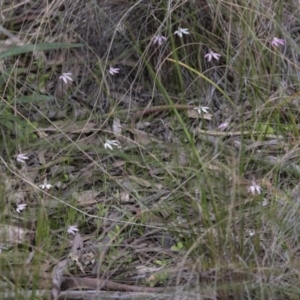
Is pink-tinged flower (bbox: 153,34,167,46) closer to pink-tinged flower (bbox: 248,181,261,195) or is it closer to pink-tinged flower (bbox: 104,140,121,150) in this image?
pink-tinged flower (bbox: 104,140,121,150)

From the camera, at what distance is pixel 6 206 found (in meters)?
2.99

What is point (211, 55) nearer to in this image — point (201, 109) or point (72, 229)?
point (201, 109)

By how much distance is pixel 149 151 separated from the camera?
3.40m

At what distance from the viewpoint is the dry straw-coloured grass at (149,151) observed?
8.58 ft

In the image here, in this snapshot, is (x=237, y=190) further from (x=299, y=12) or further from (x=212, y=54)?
(x=299, y=12)

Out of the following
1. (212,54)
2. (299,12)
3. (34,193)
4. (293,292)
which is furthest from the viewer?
(299,12)

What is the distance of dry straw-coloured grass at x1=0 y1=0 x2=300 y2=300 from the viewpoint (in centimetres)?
262

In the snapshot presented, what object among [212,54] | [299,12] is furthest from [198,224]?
[299,12]

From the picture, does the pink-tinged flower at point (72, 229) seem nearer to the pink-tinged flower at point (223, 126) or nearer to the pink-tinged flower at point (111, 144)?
the pink-tinged flower at point (111, 144)

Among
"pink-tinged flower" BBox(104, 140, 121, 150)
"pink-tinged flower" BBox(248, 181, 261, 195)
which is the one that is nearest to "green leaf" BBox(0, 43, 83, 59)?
"pink-tinged flower" BBox(104, 140, 121, 150)

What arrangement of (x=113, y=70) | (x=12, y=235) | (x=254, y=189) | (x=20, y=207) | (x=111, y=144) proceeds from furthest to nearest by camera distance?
(x=113, y=70) → (x=111, y=144) → (x=20, y=207) → (x=12, y=235) → (x=254, y=189)

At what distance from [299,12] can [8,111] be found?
136 centimetres

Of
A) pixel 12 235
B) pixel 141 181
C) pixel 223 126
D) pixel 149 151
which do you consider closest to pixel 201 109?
pixel 223 126

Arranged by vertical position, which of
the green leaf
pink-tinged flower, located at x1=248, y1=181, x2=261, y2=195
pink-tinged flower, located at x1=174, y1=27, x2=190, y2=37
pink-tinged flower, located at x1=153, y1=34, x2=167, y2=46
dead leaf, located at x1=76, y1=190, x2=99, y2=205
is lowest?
dead leaf, located at x1=76, y1=190, x2=99, y2=205
